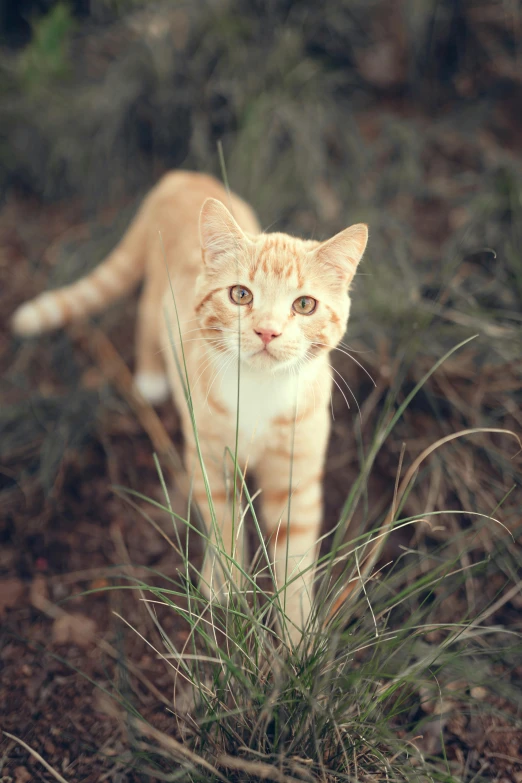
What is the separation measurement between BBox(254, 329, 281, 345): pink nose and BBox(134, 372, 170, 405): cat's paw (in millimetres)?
1401

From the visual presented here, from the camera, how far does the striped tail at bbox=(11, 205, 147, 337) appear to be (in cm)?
275

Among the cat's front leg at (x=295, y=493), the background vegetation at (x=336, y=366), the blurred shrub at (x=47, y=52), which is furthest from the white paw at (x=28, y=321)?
the blurred shrub at (x=47, y=52)

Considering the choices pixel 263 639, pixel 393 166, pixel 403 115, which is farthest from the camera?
pixel 403 115

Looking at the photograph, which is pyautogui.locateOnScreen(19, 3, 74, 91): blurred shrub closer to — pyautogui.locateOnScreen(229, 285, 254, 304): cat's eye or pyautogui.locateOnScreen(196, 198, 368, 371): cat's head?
pyautogui.locateOnScreen(196, 198, 368, 371): cat's head

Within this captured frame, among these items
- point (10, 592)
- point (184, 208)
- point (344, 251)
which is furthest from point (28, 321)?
point (344, 251)

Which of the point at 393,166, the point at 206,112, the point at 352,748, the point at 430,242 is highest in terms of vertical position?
the point at 206,112

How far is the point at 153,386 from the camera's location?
2.95m

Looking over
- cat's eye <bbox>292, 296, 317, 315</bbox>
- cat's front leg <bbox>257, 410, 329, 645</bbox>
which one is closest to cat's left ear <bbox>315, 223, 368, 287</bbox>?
cat's eye <bbox>292, 296, 317, 315</bbox>

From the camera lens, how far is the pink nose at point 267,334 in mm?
1623

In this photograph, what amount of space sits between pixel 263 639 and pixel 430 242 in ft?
8.70

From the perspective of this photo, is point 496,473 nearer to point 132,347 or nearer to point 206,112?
point 132,347

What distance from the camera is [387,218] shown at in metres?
3.39

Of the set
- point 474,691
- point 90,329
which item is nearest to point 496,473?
point 474,691

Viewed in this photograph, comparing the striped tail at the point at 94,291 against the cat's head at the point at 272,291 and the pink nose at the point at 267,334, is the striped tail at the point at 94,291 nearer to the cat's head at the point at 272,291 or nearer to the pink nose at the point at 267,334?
the cat's head at the point at 272,291
